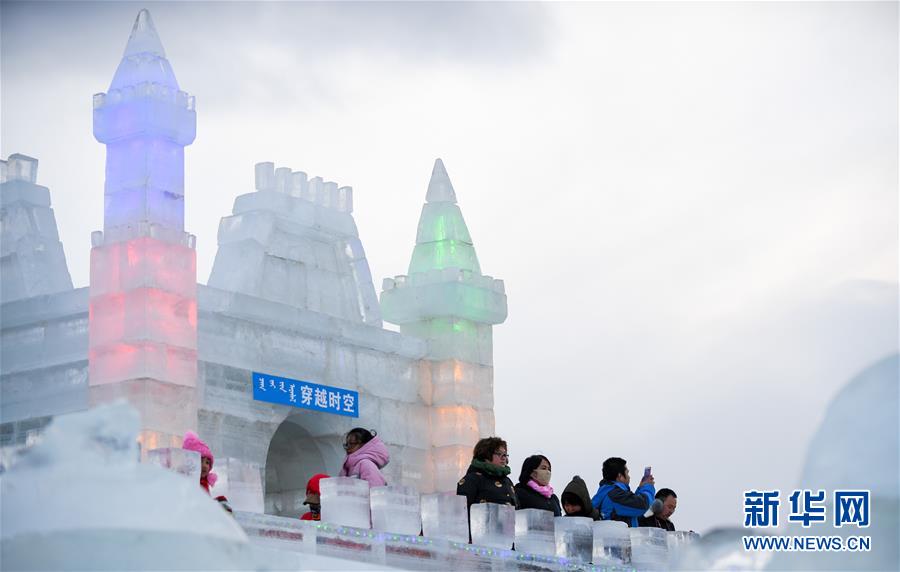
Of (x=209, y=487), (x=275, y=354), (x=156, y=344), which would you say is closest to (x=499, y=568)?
(x=209, y=487)

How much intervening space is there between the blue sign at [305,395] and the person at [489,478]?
662 cm

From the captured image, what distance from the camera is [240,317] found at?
16906 mm

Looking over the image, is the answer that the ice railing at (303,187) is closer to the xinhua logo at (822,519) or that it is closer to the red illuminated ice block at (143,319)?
the red illuminated ice block at (143,319)

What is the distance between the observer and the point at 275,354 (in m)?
17.2

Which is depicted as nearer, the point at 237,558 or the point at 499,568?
the point at 237,558

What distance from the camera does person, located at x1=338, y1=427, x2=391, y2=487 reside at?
404 inches

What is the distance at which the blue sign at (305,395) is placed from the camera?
1681 centimetres

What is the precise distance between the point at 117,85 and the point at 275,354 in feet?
11.1

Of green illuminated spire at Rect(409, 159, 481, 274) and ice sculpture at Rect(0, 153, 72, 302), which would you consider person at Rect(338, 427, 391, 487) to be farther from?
green illuminated spire at Rect(409, 159, 481, 274)

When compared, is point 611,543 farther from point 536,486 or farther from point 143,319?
point 143,319

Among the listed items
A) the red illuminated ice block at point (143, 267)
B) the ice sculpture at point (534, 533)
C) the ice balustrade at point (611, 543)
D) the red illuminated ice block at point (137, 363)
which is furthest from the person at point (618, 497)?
the red illuminated ice block at point (143, 267)

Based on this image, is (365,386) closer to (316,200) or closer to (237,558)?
(316,200)

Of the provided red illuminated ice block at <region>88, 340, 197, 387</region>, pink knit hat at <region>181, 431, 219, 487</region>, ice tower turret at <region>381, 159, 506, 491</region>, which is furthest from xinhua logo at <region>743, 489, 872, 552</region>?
ice tower turret at <region>381, 159, 506, 491</region>

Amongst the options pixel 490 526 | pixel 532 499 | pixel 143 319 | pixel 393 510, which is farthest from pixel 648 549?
pixel 143 319
